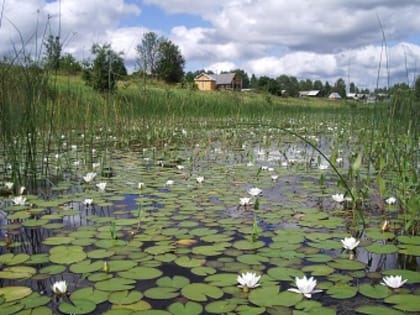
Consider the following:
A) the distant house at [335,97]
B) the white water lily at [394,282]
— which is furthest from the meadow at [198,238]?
the distant house at [335,97]

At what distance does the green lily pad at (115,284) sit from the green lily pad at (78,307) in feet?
0.39

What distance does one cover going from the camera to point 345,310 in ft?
5.00

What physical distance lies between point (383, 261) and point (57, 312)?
148 cm

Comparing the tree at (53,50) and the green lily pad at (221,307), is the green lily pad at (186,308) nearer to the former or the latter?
the green lily pad at (221,307)

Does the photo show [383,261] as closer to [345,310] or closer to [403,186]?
[345,310]

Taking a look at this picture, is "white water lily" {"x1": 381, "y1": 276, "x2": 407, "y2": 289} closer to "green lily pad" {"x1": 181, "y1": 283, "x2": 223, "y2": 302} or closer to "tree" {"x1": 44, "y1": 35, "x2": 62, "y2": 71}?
"green lily pad" {"x1": 181, "y1": 283, "x2": 223, "y2": 302}

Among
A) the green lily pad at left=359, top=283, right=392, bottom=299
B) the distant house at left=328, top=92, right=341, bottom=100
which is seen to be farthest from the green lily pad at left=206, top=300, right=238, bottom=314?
the distant house at left=328, top=92, right=341, bottom=100

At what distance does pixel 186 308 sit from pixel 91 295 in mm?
377

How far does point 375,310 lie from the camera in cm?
148

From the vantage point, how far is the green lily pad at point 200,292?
1.58 meters

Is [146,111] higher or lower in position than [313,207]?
higher

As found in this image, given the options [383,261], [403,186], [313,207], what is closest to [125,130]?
[313,207]

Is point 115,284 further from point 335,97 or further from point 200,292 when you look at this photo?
point 335,97

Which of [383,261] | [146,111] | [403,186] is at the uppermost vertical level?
[146,111]
